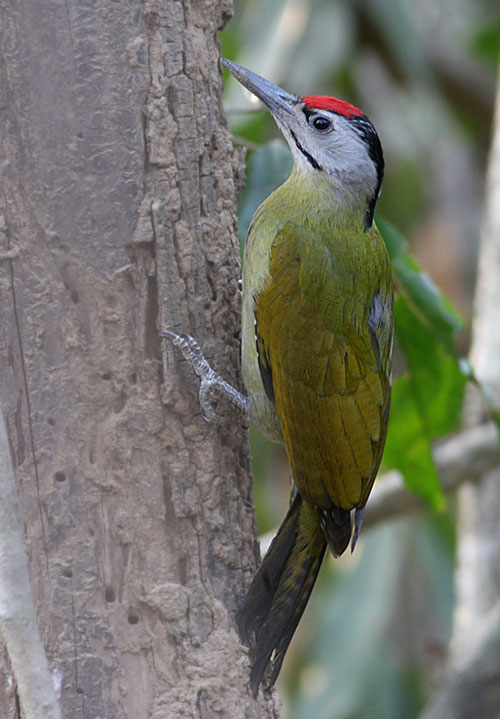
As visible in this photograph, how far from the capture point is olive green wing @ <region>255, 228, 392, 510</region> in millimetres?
2441

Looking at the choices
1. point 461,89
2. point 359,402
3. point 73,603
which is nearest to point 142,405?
point 73,603

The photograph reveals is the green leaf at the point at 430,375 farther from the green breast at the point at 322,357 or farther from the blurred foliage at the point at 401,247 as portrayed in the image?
the green breast at the point at 322,357

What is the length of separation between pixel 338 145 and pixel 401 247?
1.17 ft

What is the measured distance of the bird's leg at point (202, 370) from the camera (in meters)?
2.22

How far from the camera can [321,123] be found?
2.91 metres

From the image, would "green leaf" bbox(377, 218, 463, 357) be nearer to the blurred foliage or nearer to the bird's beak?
the blurred foliage

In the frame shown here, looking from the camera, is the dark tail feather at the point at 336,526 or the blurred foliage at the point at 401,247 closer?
the dark tail feather at the point at 336,526

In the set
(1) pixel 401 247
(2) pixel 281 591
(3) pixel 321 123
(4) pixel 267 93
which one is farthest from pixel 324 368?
(4) pixel 267 93

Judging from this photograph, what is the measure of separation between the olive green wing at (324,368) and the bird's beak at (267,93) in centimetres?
52

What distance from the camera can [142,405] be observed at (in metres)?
2.18

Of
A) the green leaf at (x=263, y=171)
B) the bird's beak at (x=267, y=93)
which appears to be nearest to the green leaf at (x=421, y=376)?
the green leaf at (x=263, y=171)

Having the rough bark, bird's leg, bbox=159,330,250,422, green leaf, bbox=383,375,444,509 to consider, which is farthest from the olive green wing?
the rough bark

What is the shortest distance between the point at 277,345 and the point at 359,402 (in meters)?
0.25

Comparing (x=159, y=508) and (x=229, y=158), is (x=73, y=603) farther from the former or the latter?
(x=229, y=158)
